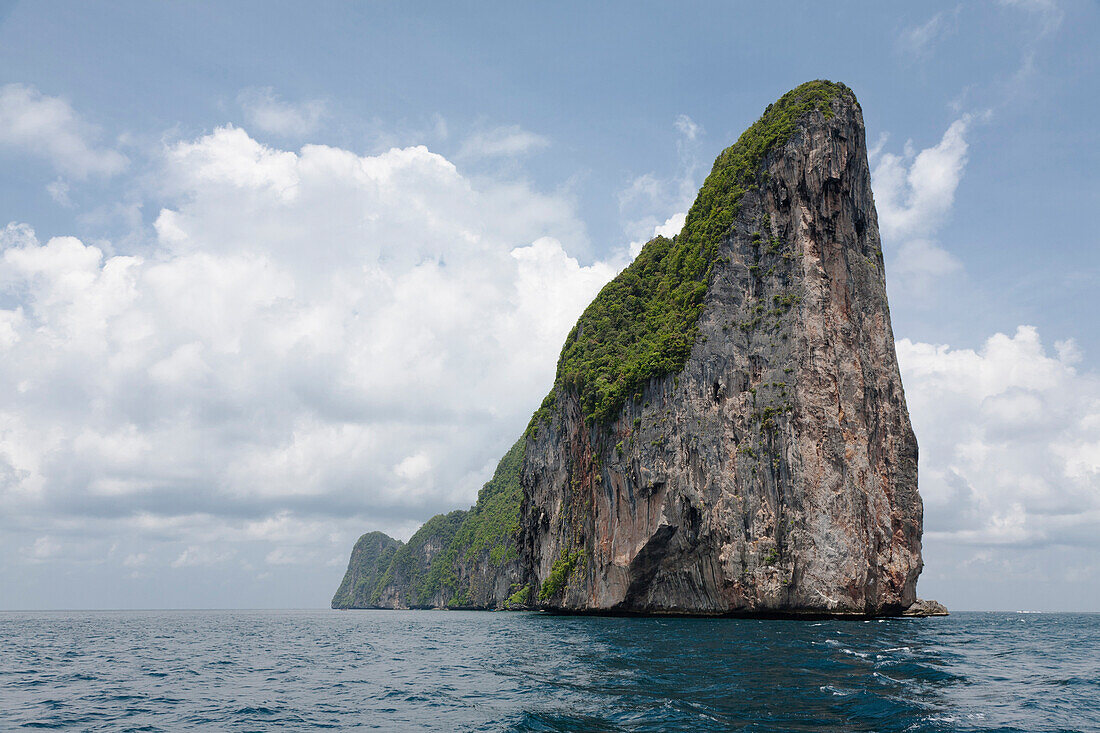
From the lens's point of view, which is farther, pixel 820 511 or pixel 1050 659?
pixel 820 511

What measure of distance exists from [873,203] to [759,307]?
19813 mm

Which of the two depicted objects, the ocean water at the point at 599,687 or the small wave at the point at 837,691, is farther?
the small wave at the point at 837,691

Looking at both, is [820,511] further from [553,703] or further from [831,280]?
[553,703]

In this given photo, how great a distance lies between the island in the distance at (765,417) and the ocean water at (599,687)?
18.8 metres

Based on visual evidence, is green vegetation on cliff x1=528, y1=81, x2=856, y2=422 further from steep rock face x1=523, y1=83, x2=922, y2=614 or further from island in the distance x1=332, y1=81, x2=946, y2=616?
steep rock face x1=523, y1=83, x2=922, y2=614

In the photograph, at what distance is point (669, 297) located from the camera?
76.0 metres

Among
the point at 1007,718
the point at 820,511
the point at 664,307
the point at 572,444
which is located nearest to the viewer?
the point at 1007,718

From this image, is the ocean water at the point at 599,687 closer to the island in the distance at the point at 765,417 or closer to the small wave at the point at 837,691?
the small wave at the point at 837,691

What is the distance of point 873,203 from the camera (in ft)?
235

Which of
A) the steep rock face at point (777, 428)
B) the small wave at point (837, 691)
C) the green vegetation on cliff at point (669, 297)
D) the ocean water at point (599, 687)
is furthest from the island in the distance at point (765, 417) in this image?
the small wave at point (837, 691)

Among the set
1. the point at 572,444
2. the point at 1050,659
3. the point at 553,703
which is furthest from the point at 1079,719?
the point at 572,444

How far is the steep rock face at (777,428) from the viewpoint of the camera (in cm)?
5653

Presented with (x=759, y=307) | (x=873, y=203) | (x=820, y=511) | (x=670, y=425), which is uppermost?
(x=873, y=203)

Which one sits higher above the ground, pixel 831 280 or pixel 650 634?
pixel 831 280
